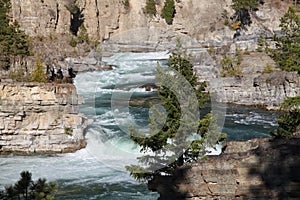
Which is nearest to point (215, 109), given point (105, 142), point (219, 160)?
point (105, 142)

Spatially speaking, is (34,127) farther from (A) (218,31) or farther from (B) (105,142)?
(A) (218,31)

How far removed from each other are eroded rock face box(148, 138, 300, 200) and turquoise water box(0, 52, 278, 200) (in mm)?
6142

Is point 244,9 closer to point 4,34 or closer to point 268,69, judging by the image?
point 268,69

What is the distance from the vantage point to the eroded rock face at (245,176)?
363 inches

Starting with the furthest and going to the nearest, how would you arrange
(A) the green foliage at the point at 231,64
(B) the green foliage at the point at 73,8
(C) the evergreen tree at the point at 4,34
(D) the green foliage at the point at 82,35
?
(B) the green foliage at the point at 73,8 → (D) the green foliage at the point at 82,35 → (A) the green foliage at the point at 231,64 → (C) the evergreen tree at the point at 4,34

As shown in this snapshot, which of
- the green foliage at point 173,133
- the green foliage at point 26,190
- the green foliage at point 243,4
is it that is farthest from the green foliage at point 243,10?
the green foliage at point 26,190

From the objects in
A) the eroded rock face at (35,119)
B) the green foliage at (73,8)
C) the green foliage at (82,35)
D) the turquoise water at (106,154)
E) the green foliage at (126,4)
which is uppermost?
the green foliage at (126,4)

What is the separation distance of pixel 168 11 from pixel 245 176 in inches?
2247

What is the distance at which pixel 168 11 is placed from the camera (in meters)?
64.7

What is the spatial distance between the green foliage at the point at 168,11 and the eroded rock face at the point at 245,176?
2211 inches

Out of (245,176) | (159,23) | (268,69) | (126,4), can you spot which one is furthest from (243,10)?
(245,176)

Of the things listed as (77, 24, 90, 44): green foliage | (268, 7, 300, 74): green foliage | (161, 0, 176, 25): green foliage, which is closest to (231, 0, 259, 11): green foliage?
(161, 0, 176, 25): green foliage

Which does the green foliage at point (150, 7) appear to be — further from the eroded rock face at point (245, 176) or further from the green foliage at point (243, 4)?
the eroded rock face at point (245, 176)

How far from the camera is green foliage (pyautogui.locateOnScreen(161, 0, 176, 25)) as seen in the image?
64750mm
